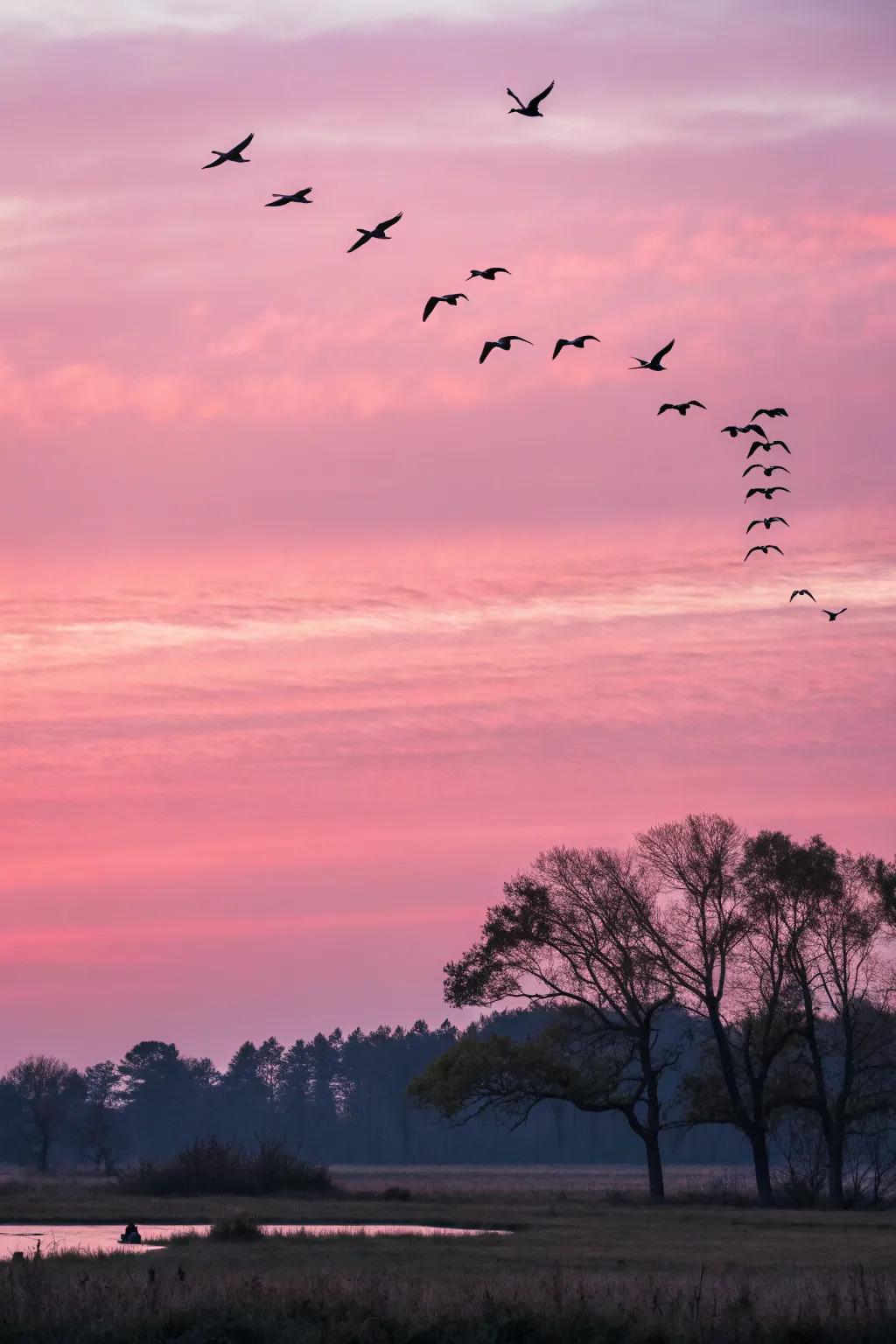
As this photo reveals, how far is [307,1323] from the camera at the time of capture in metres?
23.6

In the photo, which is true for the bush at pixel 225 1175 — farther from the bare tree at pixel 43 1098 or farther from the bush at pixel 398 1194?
the bare tree at pixel 43 1098

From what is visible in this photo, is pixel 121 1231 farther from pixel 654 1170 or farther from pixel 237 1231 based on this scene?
pixel 654 1170

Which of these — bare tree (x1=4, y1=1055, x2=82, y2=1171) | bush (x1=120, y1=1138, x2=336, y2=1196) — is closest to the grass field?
bush (x1=120, y1=1138, x2=336, y2=1196)

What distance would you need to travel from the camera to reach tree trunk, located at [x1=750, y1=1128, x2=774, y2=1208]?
206 ft

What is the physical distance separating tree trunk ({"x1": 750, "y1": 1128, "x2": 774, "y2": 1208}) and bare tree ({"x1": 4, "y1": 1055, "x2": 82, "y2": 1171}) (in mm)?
53521

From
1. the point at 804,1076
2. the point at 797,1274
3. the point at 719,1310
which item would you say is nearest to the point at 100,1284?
the point at 719,1310

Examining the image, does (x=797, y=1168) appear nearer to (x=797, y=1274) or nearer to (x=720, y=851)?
(x=720, y=851)

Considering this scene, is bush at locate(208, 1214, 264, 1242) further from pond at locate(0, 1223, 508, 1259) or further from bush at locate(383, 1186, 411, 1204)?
bush at locate(383, 1186, 411, 1204)

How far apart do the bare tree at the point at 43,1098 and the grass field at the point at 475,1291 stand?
71188 millimetres

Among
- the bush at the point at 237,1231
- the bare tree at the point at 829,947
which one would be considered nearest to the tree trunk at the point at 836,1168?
the bare tree at the point at 829,947

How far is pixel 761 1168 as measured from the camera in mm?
64250

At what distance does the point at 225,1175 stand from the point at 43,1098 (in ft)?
291

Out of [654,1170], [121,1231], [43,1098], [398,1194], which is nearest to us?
[121,1231]

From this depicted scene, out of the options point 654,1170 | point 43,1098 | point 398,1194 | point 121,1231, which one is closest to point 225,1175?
point 398,1194
